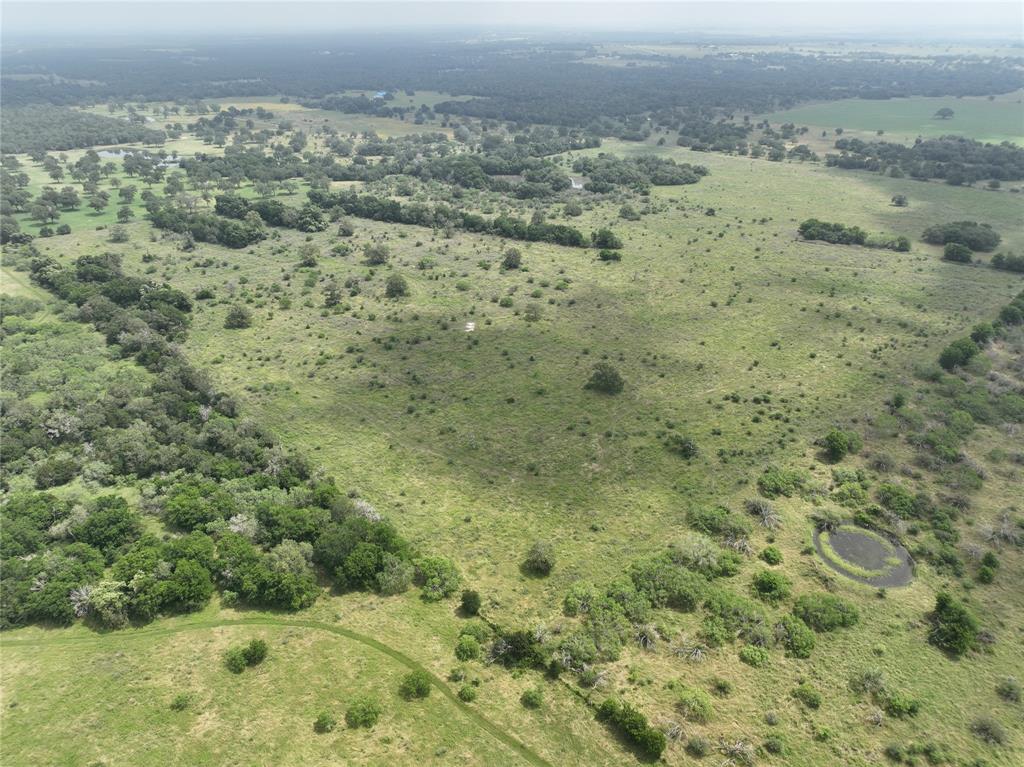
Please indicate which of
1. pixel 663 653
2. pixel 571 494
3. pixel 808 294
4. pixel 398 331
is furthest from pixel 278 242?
pixel 663 653

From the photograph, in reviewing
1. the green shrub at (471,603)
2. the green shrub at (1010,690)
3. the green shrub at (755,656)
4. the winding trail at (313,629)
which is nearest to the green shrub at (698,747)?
the green shrub at (755,656)

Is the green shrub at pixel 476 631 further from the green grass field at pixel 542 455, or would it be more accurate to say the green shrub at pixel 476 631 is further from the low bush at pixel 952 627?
the low bush at pixel 952 627

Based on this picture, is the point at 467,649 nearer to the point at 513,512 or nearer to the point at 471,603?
the point at 471,603

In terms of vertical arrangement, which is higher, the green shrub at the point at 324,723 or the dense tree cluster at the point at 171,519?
the dense tree cluster at the point at 171,519

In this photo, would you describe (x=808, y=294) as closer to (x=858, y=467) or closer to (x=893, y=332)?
(x=893, y=332)

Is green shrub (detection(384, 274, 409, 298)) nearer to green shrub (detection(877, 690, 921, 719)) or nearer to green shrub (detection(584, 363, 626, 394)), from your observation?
green shrub (detection(584, 363, 626, 394))

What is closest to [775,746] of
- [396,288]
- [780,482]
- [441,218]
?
[780,482]

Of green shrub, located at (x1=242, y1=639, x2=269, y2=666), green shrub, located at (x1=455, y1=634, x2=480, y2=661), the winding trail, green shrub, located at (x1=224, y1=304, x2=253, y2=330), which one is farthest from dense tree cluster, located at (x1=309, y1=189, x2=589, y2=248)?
green shrub, located at (x1=242, y1=639, x2=269, y2=666)
